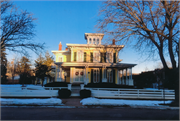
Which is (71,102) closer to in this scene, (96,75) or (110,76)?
(96,75)

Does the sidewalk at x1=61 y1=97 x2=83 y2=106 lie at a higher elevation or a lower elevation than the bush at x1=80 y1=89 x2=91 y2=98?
lower

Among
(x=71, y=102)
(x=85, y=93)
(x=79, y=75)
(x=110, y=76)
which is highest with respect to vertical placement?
(x=79, y=75)

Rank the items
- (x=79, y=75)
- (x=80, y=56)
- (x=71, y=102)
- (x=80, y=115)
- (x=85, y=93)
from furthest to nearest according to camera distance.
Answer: (x=80, y=56)
(x=79, y=75)
(x=85, y=93)
(x=71, y=102)
(x=80, y=115)

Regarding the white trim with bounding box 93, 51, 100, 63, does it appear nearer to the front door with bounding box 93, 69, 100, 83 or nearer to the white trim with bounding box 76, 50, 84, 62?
the front door with bounding box 93, 69, 100, 83

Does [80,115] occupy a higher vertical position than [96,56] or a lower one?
lower

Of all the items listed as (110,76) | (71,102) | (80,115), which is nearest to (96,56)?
(110,76)

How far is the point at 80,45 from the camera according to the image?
2261 centimetres

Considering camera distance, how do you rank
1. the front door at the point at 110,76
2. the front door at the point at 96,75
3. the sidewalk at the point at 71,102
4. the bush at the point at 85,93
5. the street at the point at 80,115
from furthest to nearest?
the front door at the point at 110,76, the front door at the point at 96,75, the bush at the point at 85,93, the sidewalk at the point at 71,102, the street at the point at 80,115

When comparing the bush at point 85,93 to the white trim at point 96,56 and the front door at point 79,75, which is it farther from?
the white trim at point 96,56

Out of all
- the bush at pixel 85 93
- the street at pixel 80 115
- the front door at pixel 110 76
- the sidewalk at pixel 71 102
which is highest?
the front door at pixel 110 76

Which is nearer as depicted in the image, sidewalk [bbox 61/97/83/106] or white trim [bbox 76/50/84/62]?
sidewalk [bbox 61/97/83/106]

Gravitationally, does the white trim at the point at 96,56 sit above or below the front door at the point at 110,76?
above

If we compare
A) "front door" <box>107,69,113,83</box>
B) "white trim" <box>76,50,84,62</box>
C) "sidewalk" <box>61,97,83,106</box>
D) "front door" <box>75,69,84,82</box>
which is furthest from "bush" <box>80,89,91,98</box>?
"front door" <box>107,69,113,83</box>

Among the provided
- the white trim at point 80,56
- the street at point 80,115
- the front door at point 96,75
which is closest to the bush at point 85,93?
the street at point 80,115
